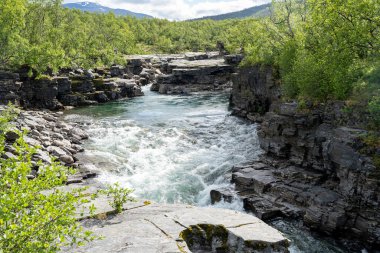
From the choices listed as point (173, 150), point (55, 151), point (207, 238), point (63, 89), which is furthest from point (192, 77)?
point (207, 238)

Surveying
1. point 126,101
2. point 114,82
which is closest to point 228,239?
point 126,101

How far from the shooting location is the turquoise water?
28281 mm

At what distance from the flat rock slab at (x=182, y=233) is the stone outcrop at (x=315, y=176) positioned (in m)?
10.1

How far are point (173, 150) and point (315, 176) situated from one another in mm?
16161

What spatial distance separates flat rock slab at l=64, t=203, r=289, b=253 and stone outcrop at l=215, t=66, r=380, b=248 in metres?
10.1

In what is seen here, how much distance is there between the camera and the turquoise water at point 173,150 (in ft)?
92.8

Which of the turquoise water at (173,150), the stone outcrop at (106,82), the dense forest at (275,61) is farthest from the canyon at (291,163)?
the stone outcrop at (106,82)

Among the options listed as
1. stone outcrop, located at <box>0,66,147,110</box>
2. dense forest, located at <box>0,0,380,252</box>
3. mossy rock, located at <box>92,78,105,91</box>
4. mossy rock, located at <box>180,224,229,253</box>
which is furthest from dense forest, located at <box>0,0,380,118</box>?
mossy rock, located at <box>180,224,229,253</box>

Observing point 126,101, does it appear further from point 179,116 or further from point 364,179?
point 364,179

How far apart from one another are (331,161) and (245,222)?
13097 millimetres

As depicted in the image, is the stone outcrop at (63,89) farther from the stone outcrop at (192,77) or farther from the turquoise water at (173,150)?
the stone outcrop at (192,77)

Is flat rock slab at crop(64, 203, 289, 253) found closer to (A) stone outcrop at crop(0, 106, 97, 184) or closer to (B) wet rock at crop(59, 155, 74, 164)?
(A) stone outcrop at crop(0, 106, 97, 184)

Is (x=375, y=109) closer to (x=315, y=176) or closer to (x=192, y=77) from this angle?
(x=315, y=176)

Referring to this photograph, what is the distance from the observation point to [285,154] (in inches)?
1241
